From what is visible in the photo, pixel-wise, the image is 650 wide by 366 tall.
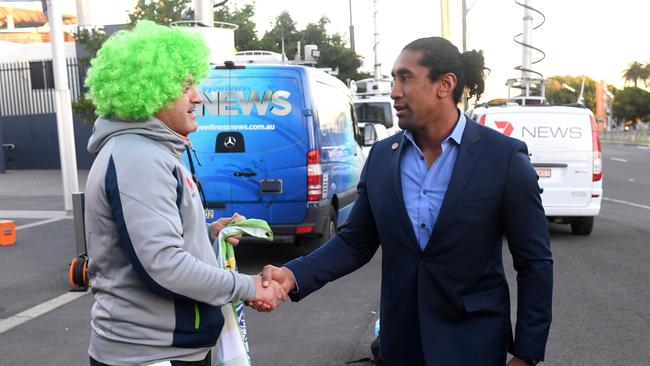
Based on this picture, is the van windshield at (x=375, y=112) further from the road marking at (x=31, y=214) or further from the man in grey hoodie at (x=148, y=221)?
the man in grey hoodie at (x=148, y=221)

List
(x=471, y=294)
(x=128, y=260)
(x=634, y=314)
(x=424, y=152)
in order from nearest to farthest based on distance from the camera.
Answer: (x=128, y=260) < (x=471, y=294) < (x=424, y=152) < (x=634, y=314)

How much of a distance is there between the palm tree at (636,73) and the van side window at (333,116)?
336ft

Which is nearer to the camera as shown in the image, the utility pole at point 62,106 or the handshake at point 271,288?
the handshake at point 271,288

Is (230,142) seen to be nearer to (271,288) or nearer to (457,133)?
(271,288)

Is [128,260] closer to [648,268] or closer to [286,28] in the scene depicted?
[648,268]

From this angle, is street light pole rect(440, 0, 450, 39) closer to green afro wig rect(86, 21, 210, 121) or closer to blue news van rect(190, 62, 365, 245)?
blue news van rect(190, 62, 365, 245)

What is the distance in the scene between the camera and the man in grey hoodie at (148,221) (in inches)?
85.4

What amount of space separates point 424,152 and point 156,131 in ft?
3.14

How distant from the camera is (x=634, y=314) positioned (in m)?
6.19

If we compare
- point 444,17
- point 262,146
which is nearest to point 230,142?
point 262,146

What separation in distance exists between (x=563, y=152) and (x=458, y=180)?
837 cm

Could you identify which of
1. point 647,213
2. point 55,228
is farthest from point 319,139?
point 647,213

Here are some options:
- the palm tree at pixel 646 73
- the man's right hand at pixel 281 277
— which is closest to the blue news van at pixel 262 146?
the man's right hand at pixel 281 277

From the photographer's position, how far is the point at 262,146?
7.89 metres
